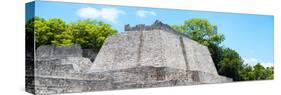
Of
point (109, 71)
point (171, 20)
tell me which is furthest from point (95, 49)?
point (171, 20)

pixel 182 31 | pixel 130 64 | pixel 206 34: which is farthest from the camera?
pixel 206 34

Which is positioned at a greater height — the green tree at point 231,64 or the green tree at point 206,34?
the green tree at point 206,34

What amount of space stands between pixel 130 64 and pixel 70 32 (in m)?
1.64

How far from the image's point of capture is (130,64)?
37.3 ft

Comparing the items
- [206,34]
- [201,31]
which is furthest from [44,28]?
[206,34]

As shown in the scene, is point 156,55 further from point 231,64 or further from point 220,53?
Answer: point 231,64

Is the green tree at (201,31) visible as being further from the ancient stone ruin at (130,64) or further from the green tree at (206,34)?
the ancient stone ruin at (130,64)

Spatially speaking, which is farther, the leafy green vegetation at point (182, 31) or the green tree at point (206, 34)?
the green tree at point (206, 34)

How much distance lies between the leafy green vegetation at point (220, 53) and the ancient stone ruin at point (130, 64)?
19cm

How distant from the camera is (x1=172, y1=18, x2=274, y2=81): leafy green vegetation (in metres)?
12.6

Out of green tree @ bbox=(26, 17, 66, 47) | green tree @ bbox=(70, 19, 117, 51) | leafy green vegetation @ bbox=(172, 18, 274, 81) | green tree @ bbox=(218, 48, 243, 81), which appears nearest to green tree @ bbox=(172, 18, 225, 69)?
leafy green vegetation @ bbox=(172, 18, 274, 81)

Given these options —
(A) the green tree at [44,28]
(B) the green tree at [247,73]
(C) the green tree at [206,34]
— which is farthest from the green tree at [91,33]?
(B) the green tree at [247,73]

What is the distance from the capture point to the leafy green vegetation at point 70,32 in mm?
9914

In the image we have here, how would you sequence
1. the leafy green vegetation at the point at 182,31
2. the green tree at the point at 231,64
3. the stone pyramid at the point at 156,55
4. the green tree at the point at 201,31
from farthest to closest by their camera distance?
the green tree at the point at 231,64
the green tree at the point at 201,31
the stone pyramid at the point at 156,55
the leafy green vegetation at the point at 182,31
